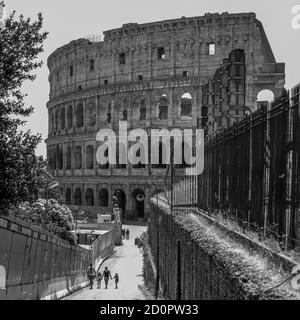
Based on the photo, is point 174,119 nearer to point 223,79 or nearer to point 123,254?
point 123,254

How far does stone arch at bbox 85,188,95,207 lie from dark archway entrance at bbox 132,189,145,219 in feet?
16.5

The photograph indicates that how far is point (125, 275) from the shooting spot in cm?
2325

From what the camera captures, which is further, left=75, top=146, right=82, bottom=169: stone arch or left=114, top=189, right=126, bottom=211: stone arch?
left=75, top=146, right=82, bottom=169: stone arch

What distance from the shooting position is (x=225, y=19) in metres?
41.2

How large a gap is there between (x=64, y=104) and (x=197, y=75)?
15943 millimetres

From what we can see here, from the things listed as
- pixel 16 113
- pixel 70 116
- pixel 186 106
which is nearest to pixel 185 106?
pixel 186 106

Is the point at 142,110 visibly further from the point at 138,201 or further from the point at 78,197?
the point at 78,197

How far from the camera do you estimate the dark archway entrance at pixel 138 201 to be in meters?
44.7

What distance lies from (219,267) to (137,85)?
128 ft

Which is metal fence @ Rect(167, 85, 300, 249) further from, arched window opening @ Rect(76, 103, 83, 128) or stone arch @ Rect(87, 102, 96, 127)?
arched window opening @ Rect(76, 103, 83, 128)

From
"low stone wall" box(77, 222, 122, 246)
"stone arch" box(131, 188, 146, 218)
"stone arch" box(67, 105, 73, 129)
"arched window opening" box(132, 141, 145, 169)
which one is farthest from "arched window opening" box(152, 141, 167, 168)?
"stone arch" box(67, 105, 73, 129)

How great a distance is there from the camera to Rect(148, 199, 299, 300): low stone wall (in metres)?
4.73

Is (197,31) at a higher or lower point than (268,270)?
higher
